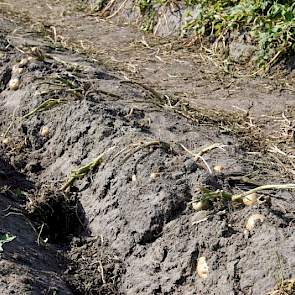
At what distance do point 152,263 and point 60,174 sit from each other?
44.4 inches

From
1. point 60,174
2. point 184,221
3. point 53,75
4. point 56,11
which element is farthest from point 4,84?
point 56,11

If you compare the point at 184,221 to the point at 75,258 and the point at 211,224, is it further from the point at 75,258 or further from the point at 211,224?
the point at 75,258

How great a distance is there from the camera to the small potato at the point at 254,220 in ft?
9.97

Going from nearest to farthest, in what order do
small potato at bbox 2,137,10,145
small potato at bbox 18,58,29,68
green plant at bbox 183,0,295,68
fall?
small potato at bbox 2,137,10,145 < small potato at bbox 18,58,29,68 < green plant at bbox 183,0,295,68

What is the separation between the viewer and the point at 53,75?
4.96 meters

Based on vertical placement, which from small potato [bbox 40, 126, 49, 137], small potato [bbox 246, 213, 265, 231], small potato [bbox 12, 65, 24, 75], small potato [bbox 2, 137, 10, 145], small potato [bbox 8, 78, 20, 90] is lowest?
small potato [bbox 2, 137, 10, 145]

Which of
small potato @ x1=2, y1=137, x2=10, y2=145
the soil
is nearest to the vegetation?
the soil

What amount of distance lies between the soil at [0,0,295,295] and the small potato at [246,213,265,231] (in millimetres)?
19

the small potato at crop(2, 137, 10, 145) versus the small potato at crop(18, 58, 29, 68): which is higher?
the small potato at crop(18, 58, 29, 68)

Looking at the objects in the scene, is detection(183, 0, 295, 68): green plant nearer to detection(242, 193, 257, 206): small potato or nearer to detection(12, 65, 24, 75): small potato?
detection(12, 65, 24, 75): small potato

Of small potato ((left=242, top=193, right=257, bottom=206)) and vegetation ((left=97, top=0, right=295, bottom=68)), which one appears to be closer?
small potato ((left=242, top=193, right=257, bottom=206))

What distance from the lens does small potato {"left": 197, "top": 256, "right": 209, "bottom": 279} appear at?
9.93 feet

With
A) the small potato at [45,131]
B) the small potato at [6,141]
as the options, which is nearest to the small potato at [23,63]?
the small potato at [6,141]

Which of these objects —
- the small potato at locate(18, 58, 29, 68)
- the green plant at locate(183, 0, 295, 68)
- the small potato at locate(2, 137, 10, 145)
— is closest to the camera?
the small potato at locate(2, 137, 10, 145)
